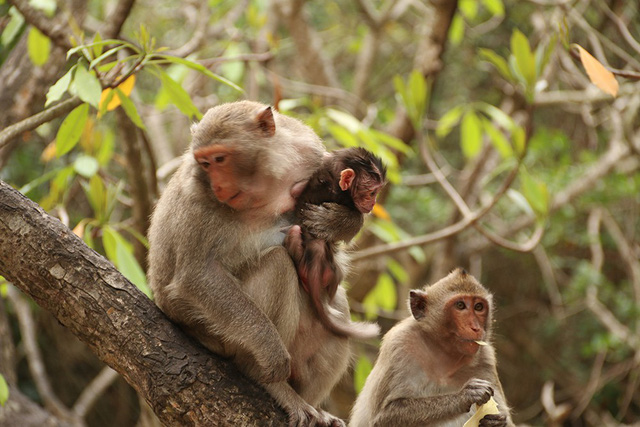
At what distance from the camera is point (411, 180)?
8086mm

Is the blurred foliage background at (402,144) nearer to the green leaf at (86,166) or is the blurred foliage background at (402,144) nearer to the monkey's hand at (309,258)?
the green leaf at (86,166)

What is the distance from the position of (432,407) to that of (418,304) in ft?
1.86

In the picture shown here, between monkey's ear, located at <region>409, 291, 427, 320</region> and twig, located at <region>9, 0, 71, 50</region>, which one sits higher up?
twig, located at <region>9, 0, 71, 50</region>

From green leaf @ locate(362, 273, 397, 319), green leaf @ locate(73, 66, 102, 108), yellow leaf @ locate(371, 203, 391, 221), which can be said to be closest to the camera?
green leaf @ locate(73, 66, 102, 108)

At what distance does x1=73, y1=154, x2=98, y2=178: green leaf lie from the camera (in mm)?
4418

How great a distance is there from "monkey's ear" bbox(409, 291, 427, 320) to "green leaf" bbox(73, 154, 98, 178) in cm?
213

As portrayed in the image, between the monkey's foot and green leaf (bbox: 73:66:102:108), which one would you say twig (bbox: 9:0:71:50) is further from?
the monkey's foot

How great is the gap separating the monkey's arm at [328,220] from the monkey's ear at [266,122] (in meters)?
0.40

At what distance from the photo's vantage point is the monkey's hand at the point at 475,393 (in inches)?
133

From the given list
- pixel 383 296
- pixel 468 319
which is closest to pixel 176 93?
pixel 468 319

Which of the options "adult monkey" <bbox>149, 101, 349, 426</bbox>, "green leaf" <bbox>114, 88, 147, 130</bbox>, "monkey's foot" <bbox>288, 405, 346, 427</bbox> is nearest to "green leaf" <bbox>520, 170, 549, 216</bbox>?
"adult monkey" <bbox>149, 101, 349, 426</bbox>

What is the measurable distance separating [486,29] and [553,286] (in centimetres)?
343

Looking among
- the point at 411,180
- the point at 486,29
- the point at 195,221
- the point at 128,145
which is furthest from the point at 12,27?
the point at 486,29

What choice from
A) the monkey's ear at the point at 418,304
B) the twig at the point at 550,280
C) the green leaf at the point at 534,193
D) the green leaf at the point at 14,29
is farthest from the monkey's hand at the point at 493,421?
the twig at the point at 550,280
